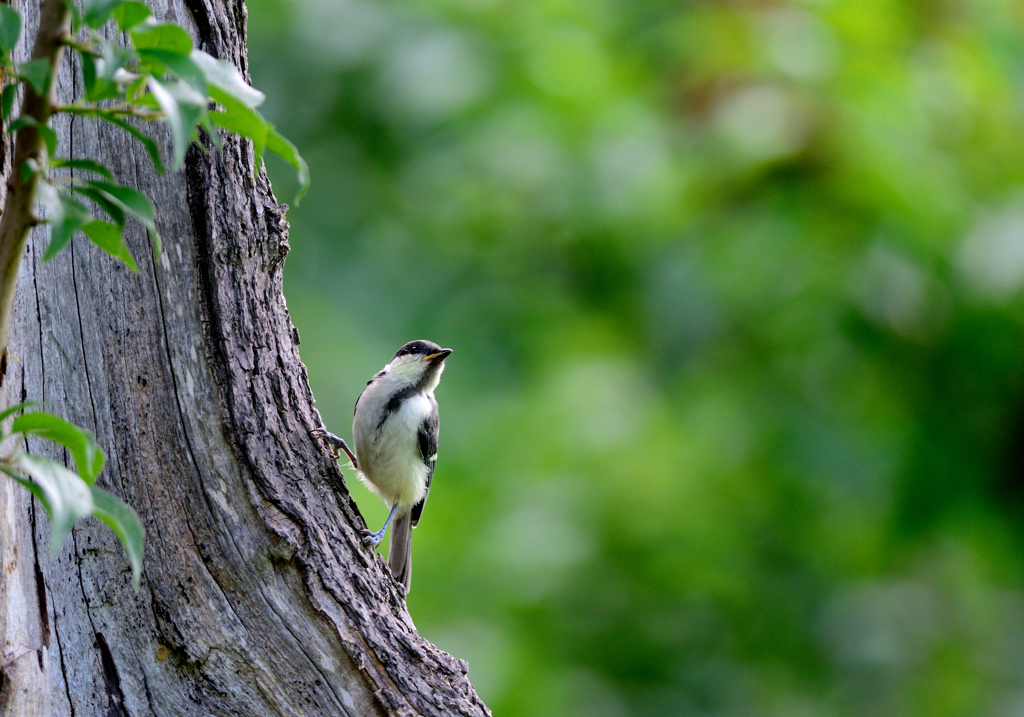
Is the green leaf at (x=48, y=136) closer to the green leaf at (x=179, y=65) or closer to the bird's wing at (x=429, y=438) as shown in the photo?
the green leaf at (x=179, y=65)

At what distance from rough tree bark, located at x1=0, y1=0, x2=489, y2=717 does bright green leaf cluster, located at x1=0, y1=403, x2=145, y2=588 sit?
1.18m

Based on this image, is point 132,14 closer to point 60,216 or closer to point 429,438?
point 60,216

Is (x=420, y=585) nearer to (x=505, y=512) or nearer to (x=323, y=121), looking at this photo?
(x=505, y=512)

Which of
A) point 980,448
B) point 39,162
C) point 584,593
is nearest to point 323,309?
point 584,593

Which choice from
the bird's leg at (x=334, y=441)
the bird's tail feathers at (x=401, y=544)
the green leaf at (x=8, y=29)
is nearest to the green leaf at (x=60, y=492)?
the green leaf at (x=8, y=29)

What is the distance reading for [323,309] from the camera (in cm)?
812

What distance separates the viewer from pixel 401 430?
5254 mm

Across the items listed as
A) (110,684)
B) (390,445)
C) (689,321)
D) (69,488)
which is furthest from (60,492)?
(689,321)

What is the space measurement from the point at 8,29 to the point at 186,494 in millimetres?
1556

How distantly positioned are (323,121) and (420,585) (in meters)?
4.15

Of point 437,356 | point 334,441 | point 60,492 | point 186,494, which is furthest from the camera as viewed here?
point 437,356

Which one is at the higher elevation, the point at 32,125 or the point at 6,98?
the point at 6,98

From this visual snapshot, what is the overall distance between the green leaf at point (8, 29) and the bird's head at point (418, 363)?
13.0 ft

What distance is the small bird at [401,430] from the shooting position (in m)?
5.26
